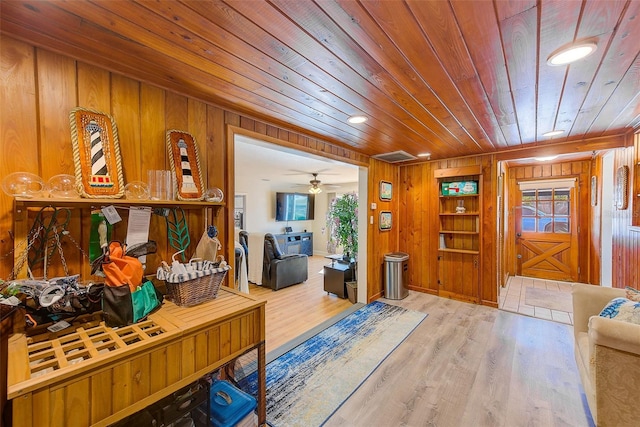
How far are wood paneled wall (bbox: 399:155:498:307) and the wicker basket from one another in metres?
3.57

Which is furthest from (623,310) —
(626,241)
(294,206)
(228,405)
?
(294,206)

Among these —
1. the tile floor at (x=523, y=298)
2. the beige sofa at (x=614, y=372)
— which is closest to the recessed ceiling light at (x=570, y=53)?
the beige sofa at (x=614, y=372)

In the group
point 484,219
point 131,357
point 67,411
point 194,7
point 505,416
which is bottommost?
point 505,416

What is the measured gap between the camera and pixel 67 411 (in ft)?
2.97

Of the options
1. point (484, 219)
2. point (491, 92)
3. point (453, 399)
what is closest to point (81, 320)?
point (453, 399)

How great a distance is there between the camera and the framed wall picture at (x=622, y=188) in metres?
2.65

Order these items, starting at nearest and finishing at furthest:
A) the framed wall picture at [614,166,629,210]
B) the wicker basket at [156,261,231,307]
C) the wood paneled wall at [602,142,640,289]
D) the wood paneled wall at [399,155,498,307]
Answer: the wicker basket at [156,261,231,307]
the wood paneled wall at [602,142,640,289]
the framed wall picture at [614,166,629,210]
the wood paneled wall at [399,155,498,307]

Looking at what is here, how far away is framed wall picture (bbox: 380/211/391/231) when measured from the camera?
412cm

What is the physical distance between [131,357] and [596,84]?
2968 millimetres

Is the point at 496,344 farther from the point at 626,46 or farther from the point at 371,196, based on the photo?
the point at 626,46

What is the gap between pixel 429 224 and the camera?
14.0 ft

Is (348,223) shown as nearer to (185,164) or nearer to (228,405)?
(185,164)

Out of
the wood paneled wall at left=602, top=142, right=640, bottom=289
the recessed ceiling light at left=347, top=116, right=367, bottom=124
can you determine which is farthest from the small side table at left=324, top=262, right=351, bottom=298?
the wood paneled wall at left=602, top=142, right=640, bottom=289

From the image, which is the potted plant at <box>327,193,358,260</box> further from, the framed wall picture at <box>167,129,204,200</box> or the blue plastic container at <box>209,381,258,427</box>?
the blue plastic container at <box>209,381,258,427</box>
